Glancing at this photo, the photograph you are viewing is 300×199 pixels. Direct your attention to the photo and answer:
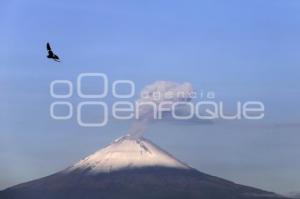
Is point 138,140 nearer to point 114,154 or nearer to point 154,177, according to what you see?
point 114,154

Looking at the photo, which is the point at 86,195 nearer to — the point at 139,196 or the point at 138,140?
the point at 139,196

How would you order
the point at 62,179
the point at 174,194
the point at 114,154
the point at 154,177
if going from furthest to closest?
1. the point at 174,194
2. the point at 154,177
3. the point at 62,179
4. the point at 114,154

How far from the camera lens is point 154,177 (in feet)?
58.8

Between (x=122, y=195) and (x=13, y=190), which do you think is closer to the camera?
(x=13, y=190)

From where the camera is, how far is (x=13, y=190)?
46.7 feet

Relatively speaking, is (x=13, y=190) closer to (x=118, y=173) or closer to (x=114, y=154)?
(x=114, y=154)

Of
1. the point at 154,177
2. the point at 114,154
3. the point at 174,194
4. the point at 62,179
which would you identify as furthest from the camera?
the point at 174,194

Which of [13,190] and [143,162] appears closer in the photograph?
[13,190]

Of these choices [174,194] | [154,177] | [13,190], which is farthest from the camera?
[174,194]

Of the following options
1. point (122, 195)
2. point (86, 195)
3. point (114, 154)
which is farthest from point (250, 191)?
point (86, 195)

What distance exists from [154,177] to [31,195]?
3.14 metres

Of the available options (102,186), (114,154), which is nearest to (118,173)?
(102,186)

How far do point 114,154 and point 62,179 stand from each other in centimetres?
194

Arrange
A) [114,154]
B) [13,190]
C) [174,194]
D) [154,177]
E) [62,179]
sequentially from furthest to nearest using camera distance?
[174,194]
[154,177]
[62,179]
[114,154]
[13,190]
